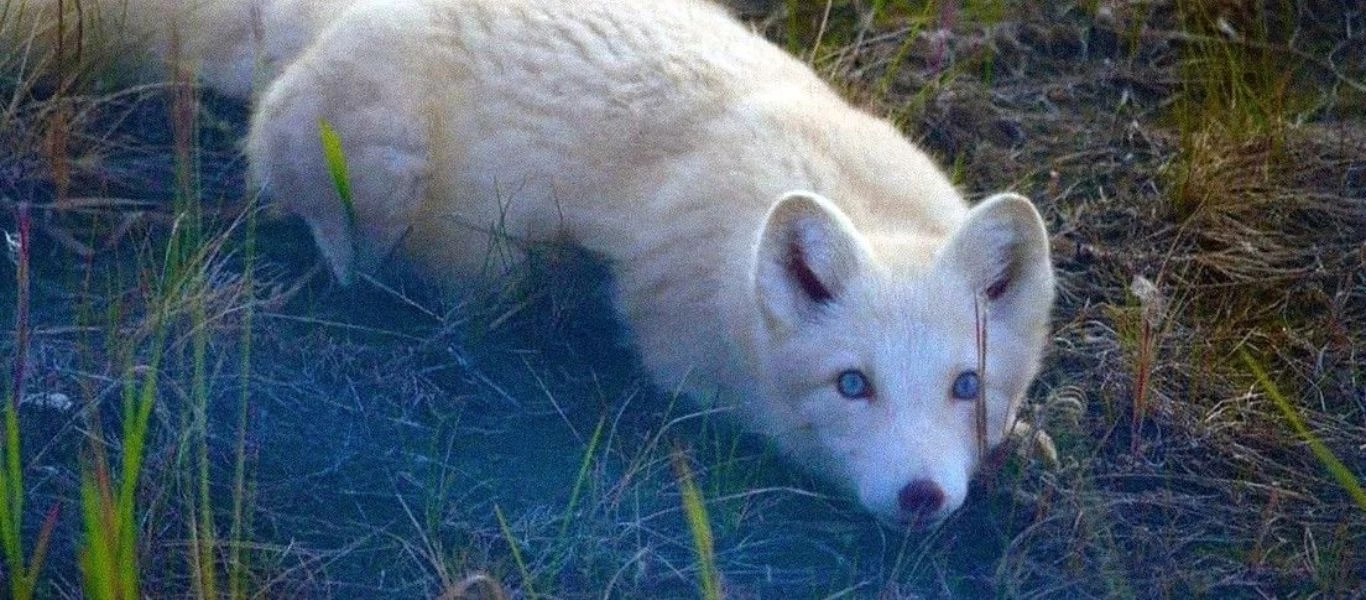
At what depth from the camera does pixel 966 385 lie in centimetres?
355

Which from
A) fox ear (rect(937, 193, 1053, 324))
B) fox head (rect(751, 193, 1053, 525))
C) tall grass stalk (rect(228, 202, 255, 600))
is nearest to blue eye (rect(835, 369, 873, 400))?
fox head (rect(751, 193, 1053, 525))

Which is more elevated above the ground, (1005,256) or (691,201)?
(1005,256)

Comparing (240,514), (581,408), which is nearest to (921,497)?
(581,408)

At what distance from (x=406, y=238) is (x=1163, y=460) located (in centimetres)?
198

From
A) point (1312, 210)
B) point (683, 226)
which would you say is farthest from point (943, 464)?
point (1312, 210)

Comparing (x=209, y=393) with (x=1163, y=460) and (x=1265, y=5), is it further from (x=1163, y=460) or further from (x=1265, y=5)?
(x=1265, y=5)

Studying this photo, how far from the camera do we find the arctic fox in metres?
3.57

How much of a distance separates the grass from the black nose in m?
0.25

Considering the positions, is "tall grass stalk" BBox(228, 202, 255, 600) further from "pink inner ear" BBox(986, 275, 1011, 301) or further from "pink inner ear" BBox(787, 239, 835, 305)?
"pink inner ear" BBox(986, 275, 1011, 301)

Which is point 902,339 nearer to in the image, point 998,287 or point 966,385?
point 966,385

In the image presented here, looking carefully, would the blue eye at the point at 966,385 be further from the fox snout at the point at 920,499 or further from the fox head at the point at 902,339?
the fox snout at the point at 920,499

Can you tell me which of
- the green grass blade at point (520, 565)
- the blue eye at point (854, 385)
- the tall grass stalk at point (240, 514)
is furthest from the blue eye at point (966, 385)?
the tall grass stalk at point (240, 514)

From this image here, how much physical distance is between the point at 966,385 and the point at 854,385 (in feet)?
0.73

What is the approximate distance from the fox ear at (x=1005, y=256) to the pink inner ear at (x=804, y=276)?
0.83 ft
